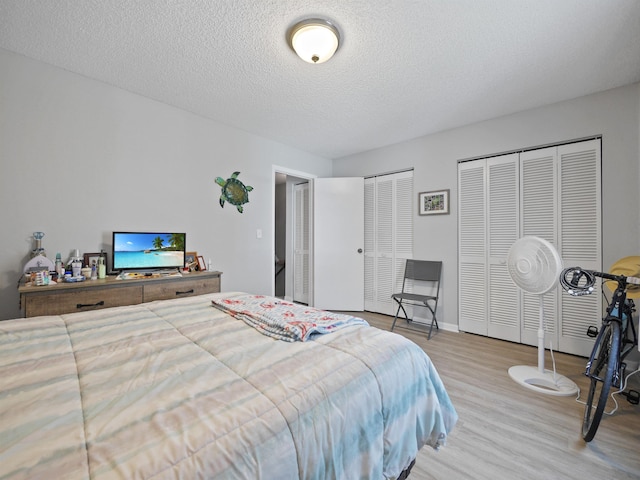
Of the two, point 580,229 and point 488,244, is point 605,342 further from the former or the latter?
point 488,244

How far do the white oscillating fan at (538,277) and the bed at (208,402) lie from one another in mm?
1459

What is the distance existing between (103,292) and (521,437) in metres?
3.01

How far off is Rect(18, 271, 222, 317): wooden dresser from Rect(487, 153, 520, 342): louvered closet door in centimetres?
316

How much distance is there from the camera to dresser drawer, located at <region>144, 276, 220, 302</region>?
2.46 meters

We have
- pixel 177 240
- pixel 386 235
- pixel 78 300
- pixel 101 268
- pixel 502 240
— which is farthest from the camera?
pixel 386 235

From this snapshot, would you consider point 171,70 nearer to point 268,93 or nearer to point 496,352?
point 268,93

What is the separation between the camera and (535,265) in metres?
2.21

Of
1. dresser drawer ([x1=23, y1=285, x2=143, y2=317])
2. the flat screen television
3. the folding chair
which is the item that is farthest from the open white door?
dresser drawer ([x1=23, y1=285, x2=143, y2=317])

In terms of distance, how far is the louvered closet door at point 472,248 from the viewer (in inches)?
132

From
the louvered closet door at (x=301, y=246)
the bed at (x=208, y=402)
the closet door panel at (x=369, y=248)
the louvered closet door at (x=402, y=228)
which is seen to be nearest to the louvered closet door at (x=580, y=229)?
the louvered closet door at (x=402, y=228)

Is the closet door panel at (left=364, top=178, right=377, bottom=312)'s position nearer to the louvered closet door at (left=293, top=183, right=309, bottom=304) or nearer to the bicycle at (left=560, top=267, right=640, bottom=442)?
the louvered closet door at (left=293, top=183, right=309, bottom=304)

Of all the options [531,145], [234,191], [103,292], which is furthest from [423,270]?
[103,292]

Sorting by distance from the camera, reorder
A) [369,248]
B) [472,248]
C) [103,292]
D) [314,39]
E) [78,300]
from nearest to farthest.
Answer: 1. [314,39]
2. [78,300]
3. [103,292]
4. [472,248]
5. [369,248]

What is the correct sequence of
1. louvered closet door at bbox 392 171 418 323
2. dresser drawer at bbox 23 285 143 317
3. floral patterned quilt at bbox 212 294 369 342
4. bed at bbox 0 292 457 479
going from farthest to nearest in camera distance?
louvered closet door at bbox 392 171 418 323
dresser drawer at bbox 23 285 143 317
floral patterned quilt at bbox 212 294 369 342
bed at bbox 0 292 457 479
